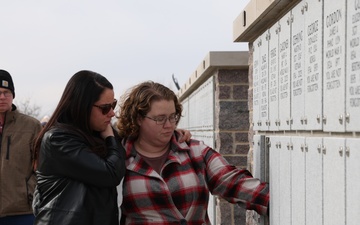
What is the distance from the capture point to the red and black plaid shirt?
11.9 feet

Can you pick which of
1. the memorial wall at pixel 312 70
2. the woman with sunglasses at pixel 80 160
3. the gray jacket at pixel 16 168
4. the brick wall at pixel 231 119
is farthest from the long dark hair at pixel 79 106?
the brick wall at pixel 231 119

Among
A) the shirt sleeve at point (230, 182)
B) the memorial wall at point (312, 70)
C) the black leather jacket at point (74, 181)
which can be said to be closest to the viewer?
the memorial wall at point (312, 70)

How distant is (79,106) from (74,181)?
370mm

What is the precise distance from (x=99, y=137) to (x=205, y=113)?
4288mm

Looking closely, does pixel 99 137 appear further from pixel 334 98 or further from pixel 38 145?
pixel 334 98

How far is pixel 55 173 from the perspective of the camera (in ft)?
11.4

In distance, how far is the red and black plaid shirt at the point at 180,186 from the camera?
3.64 meters

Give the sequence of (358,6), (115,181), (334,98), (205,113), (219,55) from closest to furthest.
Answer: (358,6) → (334,98) → (115,181) → (219,55) → (205,113)

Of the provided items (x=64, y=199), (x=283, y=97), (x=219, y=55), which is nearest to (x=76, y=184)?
(x=64, y=199)

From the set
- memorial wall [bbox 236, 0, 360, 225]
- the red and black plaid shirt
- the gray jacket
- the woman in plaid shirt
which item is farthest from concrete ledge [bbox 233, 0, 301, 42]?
the gray jacket

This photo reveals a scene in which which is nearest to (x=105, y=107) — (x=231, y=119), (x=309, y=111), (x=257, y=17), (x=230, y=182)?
(x=230, y=182)

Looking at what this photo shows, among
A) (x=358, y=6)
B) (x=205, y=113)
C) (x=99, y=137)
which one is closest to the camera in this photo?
(x=358, y=6)

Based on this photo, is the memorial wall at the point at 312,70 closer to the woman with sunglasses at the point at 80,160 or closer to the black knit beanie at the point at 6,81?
the woman with sunglasses at the point at 80,160

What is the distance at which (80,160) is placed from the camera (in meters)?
3.43
